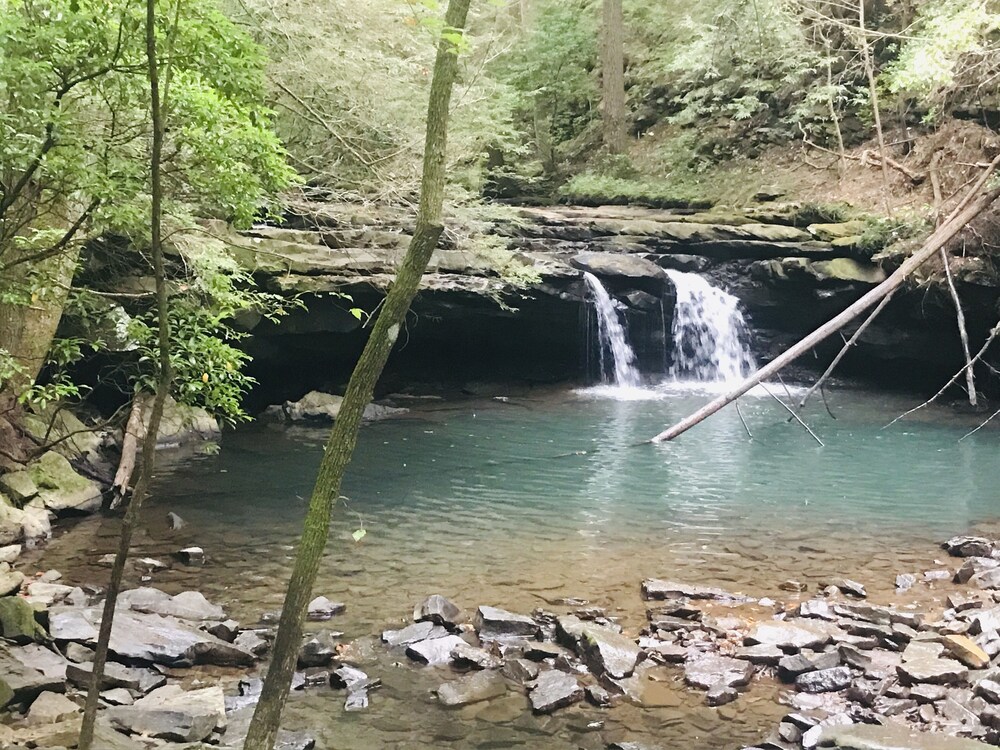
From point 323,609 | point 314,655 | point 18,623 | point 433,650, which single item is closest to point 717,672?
point 433,650

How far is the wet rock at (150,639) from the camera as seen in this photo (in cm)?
581

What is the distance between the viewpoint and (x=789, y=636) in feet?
20.9

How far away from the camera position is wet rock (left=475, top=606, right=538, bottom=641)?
6.60 m

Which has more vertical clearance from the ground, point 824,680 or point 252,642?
point 252,642

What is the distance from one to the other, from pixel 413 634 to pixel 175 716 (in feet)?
7.26

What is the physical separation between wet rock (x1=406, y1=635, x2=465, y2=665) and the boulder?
5.86m

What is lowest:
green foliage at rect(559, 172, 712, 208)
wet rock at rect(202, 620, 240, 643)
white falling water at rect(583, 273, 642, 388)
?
wet rock at rect(202, 620, 240, 643)

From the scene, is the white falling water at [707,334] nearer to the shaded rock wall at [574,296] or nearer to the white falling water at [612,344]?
the shaded rock wall at [574,296]

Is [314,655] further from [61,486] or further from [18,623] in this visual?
[61,486]

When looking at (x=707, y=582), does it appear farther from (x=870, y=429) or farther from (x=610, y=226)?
(x=610, y=226)

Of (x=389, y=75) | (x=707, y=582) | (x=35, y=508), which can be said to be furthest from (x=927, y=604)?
(x=389, y=75)

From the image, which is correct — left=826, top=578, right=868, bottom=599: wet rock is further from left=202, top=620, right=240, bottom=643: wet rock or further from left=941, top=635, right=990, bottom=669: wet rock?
left=202, top=620, right=240, bottom=643: wet rock

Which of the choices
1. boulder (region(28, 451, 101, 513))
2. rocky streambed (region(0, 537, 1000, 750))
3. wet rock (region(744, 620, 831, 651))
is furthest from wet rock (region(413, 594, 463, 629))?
boulder (region(28, 451, 101, 513))

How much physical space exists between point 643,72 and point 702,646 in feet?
80.3
